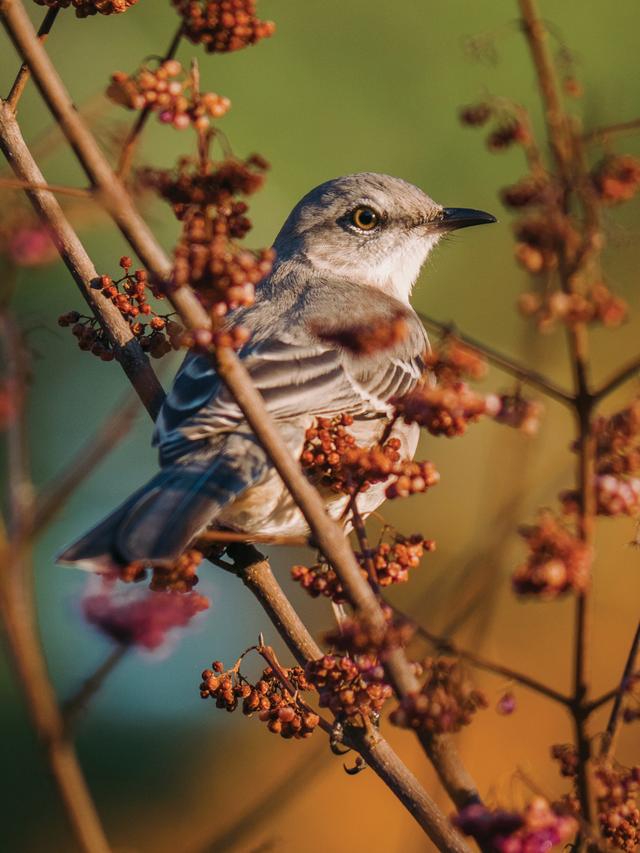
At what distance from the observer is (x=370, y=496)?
5.02 metres

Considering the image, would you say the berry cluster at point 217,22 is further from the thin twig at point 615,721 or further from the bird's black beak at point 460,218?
the bird's black beak at point 460,218

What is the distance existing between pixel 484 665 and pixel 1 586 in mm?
843

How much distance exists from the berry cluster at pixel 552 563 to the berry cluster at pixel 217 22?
1211 millimetres

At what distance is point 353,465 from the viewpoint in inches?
110

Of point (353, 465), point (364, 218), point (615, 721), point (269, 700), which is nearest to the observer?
point (615, 721)

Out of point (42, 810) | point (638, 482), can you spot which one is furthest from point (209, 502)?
point (42, 810)

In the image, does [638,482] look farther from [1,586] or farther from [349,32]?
[349,32]

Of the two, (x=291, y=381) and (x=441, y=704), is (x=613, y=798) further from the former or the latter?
(x=291, y=381)

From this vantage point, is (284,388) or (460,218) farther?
(460,218)

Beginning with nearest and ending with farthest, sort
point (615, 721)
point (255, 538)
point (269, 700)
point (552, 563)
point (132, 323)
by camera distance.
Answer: point (552, 563)
point (615, 721)
point (255, 538)
point (269, 700)
point (132, 323)

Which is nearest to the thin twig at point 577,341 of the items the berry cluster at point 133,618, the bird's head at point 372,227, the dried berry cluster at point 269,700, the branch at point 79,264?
the berry cluster at point 133,618

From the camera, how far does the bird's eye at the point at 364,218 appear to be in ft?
20.1

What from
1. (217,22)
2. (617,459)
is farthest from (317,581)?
(217,22)

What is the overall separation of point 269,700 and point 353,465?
0.96 meters
